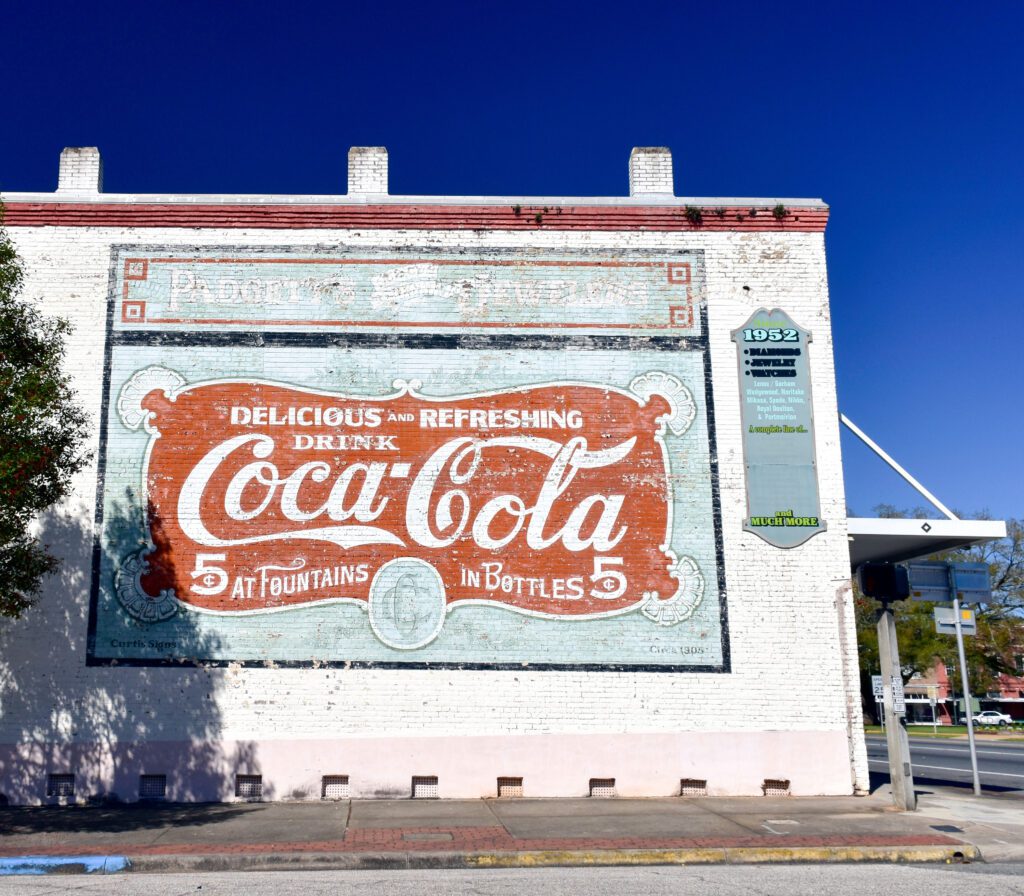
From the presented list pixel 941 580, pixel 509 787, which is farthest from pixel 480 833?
pixel 941 580

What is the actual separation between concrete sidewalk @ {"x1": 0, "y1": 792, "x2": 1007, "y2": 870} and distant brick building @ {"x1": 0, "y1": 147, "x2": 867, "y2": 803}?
0.86 metres

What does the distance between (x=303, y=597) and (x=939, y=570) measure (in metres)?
9.22

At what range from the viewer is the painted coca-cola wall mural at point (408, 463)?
45.6ft

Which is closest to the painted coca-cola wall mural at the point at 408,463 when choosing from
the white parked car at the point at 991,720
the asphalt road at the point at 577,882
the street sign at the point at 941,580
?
the street sign at the point at 941,580

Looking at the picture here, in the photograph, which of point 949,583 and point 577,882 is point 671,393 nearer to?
point 949,583

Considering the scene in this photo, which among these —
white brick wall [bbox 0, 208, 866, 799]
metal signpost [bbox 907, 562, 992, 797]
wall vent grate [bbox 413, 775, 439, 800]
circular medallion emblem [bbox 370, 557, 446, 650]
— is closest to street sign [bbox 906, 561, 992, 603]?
metal signpost [bbox 907, 562, 992, 797]

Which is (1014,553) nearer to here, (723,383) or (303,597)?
(723,383)

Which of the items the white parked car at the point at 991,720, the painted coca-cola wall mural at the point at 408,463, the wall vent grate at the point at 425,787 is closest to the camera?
the wall vent grate at the point at 425,787

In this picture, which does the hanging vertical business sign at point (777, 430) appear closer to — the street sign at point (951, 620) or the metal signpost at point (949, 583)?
the metal signpost at point (949, 583)

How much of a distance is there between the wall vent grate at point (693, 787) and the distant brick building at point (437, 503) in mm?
100

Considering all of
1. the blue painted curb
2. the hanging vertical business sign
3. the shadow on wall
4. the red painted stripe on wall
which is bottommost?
the blue painted curb

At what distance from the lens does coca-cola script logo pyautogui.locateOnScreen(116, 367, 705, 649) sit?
14000mm

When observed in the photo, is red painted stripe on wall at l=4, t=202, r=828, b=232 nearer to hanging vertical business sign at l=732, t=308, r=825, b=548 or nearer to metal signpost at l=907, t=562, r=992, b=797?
hanging vertical business sign at l=732, t=308, r=825, b=548

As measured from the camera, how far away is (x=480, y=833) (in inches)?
425
